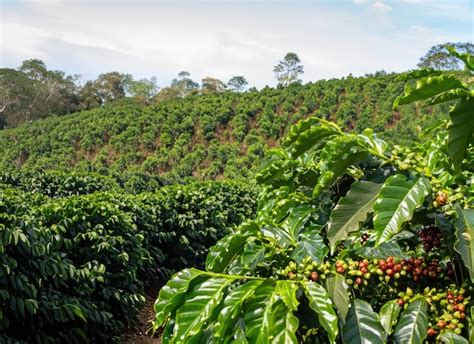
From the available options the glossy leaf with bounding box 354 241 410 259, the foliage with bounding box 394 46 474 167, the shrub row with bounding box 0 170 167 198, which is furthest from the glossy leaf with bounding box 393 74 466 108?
the shrub row with bounding box 0 170 167 198

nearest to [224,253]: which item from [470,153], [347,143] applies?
[347,143]

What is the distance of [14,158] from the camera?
31.3 meters

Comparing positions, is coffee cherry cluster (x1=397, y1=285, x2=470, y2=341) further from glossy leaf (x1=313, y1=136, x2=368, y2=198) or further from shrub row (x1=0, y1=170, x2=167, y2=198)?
shrub row (x1=0, y1=170, x2=167, y2=198)

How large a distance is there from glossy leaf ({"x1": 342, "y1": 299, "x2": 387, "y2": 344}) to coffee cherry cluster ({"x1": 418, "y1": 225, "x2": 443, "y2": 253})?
28 centimetres

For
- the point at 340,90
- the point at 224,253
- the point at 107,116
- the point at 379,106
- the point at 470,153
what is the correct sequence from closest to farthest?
the point at 224,253, the point at 470,153, the point at 379,106, the point at 340,90, the point at 107,116

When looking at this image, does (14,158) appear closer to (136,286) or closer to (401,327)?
(136,286)

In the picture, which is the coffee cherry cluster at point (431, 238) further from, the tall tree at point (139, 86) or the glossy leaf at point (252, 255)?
the tall tree at point (139, 86)

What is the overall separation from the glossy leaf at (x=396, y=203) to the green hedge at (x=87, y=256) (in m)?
2.83

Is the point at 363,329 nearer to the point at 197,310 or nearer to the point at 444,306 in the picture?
the point at 444,306

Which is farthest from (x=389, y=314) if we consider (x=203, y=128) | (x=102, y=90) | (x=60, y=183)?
(x=102, y=90)

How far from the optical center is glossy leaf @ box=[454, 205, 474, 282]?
1.20 meters

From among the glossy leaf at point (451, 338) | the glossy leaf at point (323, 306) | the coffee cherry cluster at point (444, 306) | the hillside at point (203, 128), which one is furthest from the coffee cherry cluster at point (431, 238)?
the hillside at point (203, 128)

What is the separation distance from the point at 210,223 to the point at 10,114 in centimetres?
5074

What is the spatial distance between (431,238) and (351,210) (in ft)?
0.79
